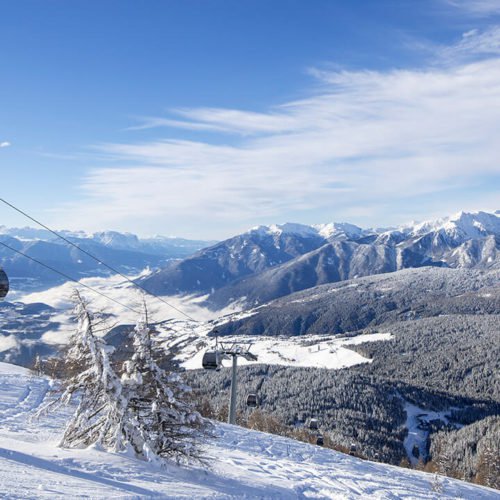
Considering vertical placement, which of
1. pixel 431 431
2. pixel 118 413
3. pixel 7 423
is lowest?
pixel 431 431

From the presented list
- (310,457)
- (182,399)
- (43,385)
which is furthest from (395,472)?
(43,385)

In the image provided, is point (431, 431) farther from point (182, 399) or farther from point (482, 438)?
point (182, 399)

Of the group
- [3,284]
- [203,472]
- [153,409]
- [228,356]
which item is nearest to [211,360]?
[228,356]

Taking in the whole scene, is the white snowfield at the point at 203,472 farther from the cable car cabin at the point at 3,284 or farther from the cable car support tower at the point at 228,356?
the cable car cabin at the point at 3,284

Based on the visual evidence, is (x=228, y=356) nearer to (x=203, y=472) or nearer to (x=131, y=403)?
(x=203, y=472)

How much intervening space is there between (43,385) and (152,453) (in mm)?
20136

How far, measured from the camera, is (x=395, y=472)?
2647 cm

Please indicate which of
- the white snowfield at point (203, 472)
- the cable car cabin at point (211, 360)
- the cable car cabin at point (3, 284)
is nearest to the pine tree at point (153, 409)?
the white snowfield at point (203, 472)

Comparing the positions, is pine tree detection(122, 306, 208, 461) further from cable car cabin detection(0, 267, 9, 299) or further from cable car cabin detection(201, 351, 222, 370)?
cable car cabin detection(201, 351, 222, 370)

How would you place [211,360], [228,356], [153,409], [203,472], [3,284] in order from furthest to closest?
1. [228,356]
2. [211,360]
3. [203,472]
4. [153,409]
5. [3,284]

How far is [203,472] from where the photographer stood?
18.2 metres

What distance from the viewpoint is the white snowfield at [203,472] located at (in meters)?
13.8

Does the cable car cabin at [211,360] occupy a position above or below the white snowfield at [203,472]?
above

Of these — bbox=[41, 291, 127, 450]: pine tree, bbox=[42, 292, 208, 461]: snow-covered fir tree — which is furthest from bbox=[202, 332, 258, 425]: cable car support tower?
bbox=[41, 291, 127, 450]: pine tree
